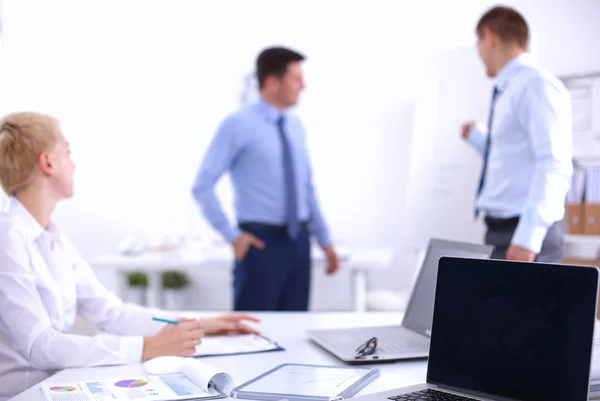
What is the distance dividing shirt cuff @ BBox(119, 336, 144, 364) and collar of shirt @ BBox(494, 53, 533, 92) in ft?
5.41

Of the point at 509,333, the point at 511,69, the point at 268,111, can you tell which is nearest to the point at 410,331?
the point at 509,333

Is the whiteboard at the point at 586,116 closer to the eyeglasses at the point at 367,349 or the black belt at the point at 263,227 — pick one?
the black belt at the point at 263,227

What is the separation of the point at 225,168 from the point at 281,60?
601mm

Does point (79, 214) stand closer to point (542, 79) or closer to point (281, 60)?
point (281, 60)

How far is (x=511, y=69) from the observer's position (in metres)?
2.27

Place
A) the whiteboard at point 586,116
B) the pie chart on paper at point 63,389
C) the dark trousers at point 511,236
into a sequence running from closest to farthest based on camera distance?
the pie chart on paper at point 63,389 < the dark trousers at point 511,236 < the whiteboard at point 586,116

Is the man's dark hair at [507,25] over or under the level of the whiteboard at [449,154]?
over

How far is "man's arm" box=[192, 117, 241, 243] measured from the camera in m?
2.95

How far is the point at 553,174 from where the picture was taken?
2016mm

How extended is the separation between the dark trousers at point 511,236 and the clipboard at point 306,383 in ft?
3.57

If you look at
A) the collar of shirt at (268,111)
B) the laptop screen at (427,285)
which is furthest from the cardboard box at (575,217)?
the laptop screen at (427,285)

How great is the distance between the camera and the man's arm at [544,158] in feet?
6.54

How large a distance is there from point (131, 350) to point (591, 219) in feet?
9.83

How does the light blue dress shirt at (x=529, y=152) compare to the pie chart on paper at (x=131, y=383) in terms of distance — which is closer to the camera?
the pie chart on paper at (x=131, y=383)
